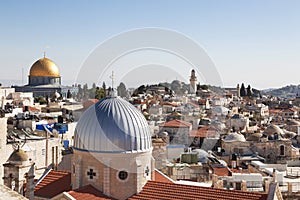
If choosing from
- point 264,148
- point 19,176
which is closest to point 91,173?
point 19,176

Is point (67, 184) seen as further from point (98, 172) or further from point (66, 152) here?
point (66, 152)

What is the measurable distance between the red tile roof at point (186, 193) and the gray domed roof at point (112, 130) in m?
1.15

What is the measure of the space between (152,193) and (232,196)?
7.13ft

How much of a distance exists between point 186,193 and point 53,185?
13.8ft

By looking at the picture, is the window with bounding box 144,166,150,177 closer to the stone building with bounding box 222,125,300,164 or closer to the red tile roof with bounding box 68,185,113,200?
the red tile roof with bounding box 68,185,113,200

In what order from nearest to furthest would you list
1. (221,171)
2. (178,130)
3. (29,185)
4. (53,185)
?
1. (29,185)
2. (53,185)
3. (221,171)
4. (178,130)

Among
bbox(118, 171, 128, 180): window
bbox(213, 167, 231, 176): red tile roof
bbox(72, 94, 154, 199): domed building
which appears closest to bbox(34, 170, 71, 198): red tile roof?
bbox(72, 94, 154, 199): domed building

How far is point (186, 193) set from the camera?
35.2 feet

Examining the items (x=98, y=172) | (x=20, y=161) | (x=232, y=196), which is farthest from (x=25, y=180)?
(x=232, y=196)

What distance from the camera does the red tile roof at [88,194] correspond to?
10.7 m

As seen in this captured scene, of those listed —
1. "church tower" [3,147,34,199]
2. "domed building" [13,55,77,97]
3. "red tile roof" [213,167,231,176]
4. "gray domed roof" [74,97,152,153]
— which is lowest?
"red tile roof" [213,167,231,176]

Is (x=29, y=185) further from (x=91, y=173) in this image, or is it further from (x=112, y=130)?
(x=112, y=130)

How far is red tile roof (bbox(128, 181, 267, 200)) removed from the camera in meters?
10.2

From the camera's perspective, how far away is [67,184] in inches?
482
